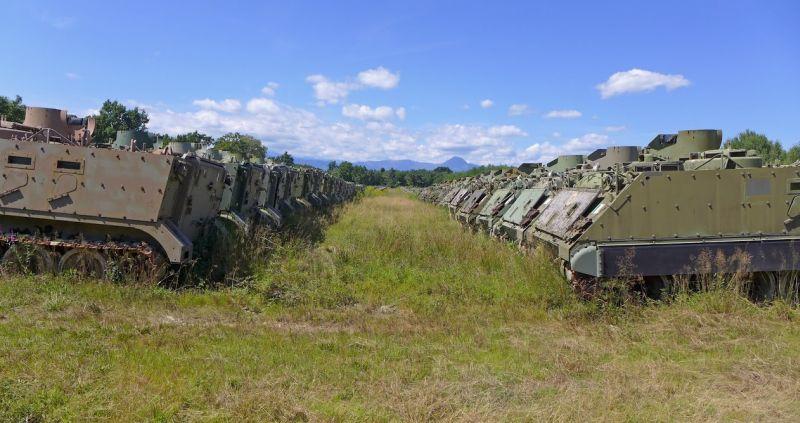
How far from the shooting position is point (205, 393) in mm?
4242

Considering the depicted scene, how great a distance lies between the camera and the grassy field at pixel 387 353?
13.4 feet

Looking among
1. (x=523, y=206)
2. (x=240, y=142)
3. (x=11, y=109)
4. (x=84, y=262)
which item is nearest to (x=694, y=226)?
(x=523, y=206)

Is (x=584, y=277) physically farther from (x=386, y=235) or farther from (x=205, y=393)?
(x=386, y=235)

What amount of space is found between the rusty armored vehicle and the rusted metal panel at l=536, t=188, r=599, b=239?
514 cm

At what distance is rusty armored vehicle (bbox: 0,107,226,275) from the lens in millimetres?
8070

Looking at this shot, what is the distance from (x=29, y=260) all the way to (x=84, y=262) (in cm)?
83

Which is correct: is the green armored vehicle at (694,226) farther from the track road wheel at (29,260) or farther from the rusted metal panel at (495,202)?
the rusted metal panel at (495,202)

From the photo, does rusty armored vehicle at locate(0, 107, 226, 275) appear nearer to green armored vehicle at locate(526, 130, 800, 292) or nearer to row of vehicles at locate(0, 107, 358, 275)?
row of vehicles at locate(0, 107, 358, 275)

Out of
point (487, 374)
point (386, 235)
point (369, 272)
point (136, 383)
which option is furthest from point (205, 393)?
point (386, 235)

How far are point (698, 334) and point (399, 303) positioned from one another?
11.5 feet

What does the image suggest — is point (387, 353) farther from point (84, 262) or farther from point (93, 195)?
point (93, 195)

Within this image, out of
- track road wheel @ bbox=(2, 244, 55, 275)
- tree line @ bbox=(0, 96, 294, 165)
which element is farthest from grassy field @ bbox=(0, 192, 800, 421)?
tree line @ bbox=(0, 96, 294, 165)

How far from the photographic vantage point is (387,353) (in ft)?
17.9

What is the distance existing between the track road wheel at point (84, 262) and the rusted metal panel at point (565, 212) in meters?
6.26
